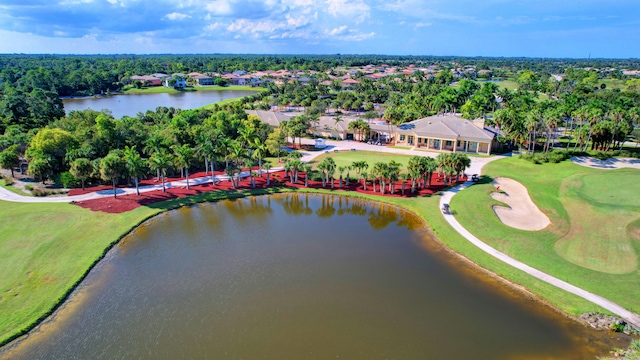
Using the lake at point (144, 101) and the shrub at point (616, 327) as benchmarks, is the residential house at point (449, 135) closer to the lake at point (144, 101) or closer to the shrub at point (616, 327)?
the shrub at point (616, 327)

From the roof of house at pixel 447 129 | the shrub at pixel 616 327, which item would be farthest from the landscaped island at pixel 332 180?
the shrub at pixel 616 327

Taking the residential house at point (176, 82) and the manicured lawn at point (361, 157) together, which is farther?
the residential house at point (176, 82)

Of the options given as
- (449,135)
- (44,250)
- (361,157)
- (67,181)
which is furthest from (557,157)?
(67,181)

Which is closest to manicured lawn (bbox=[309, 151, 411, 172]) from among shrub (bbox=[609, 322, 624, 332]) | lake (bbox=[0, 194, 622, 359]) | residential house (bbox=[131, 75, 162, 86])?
lake (bbox=[0, 194, 622, 359])

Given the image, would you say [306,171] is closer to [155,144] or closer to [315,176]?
[315,176]

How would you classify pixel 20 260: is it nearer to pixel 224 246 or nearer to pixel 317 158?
pixel 224 246

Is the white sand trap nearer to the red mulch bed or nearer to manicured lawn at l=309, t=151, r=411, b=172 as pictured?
the red mulch bed
